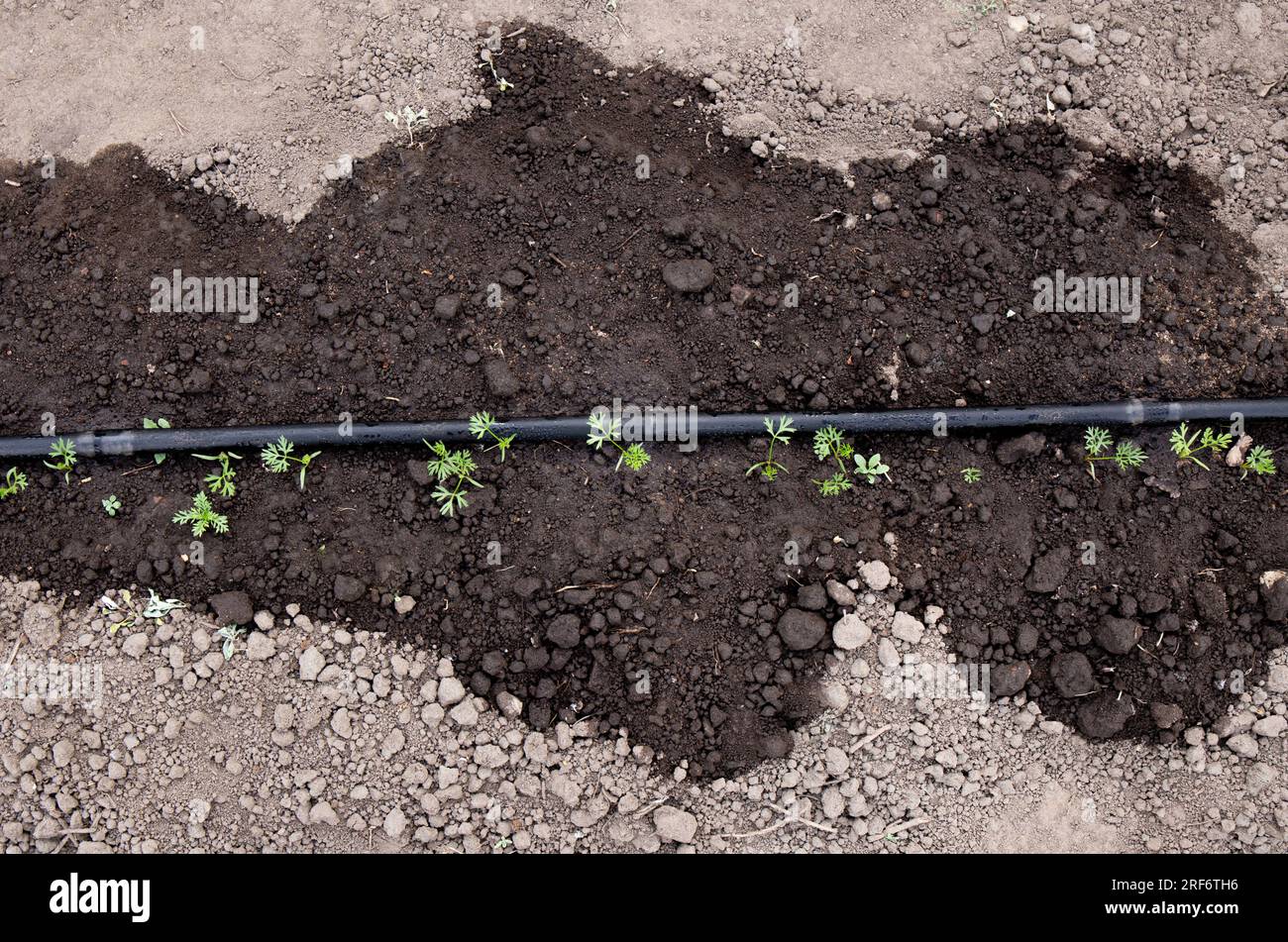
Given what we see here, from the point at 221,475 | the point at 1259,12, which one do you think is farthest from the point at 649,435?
the point at 1259,12

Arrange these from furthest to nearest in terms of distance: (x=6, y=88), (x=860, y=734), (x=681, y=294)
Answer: (x=6, y=88) → (x=681, y=294) → (x=860, y=734)

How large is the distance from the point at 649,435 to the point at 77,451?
285 cm

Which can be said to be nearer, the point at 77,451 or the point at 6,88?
the point at 77,451

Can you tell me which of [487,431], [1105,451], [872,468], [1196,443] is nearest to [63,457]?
[487,431]

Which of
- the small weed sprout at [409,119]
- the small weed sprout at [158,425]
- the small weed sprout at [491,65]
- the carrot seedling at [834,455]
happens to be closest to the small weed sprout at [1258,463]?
the carrot seedling at [834,455]

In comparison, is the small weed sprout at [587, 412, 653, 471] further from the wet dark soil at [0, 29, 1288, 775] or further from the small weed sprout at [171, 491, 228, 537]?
the small weed sprout at [171, 491, 228, 537]

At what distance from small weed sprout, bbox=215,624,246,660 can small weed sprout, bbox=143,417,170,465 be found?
0.92m

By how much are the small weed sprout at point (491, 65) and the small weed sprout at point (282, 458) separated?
2169mm

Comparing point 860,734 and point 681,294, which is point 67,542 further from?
point 860,734

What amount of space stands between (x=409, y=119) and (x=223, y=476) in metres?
2.10

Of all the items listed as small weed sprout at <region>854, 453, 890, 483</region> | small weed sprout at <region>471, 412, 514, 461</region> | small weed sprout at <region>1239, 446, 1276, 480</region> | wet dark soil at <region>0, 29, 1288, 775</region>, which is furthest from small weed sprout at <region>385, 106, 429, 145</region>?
small weed sprout at <region>1239, 446, 1276, 480</region>

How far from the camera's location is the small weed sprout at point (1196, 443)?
12.7 ft

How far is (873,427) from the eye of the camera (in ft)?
12.7

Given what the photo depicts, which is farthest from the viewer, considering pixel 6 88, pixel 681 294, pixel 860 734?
pixel 6 88
